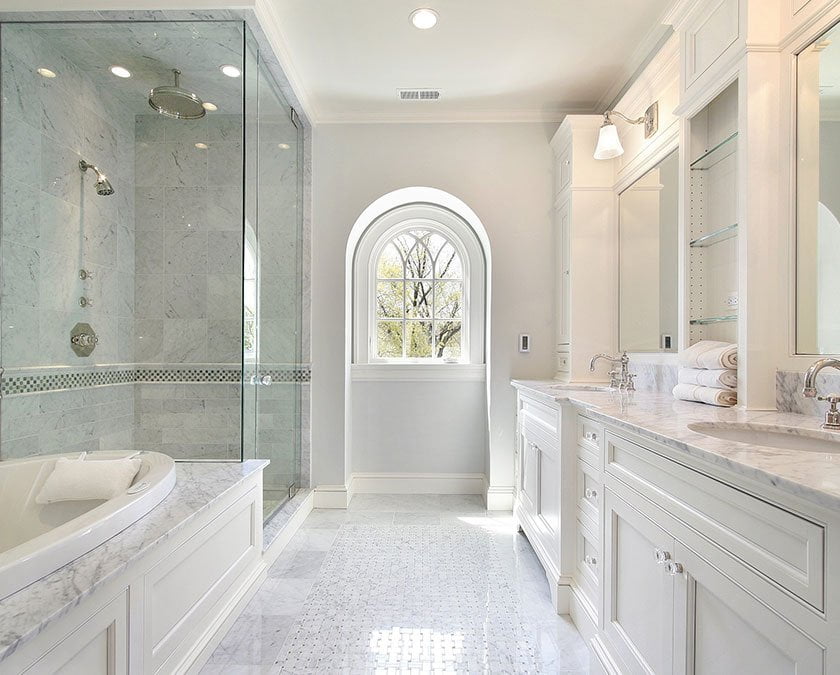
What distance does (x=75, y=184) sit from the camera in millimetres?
2578

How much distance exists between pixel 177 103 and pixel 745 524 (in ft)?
10.3

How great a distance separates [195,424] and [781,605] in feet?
9.16

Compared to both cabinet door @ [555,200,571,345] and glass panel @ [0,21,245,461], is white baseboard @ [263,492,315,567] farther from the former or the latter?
cabinet door @ [555,200,571,345]

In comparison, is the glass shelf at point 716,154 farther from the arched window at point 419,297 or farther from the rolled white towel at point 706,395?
the arched window at point 419,297

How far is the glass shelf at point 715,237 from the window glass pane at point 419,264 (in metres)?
2.12

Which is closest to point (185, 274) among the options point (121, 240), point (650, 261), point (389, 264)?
point (121, 240)

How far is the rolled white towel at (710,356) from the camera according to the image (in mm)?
1568

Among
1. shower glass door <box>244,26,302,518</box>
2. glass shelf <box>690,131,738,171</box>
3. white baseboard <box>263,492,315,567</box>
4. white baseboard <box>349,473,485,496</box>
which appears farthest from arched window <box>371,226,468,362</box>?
glass shelf <box>690,131,738,171</box>

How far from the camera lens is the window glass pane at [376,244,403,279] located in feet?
12.2

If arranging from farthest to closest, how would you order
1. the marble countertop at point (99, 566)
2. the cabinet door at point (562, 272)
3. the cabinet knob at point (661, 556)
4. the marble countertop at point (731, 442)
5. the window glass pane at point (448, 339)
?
the window glass pane at point (448, 339)
the cabinet door at point (562, 272)
the cabinet knob at point (661, 556)
the marble countertop at point (99, 566)
the marble countertop at point (731, 442)

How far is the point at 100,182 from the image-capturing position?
2701mm

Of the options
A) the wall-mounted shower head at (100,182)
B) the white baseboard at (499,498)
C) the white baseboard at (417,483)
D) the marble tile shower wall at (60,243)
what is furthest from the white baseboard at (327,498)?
the wall-mounted shower head at (100,182)

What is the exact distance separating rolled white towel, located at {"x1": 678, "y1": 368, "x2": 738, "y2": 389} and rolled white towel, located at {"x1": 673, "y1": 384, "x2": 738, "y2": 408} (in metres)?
0.02

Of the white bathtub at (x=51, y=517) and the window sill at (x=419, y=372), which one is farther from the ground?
the window sill at (x=419, y=372)
